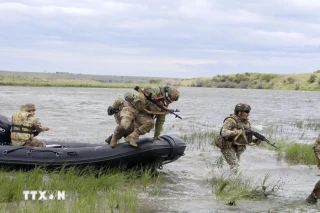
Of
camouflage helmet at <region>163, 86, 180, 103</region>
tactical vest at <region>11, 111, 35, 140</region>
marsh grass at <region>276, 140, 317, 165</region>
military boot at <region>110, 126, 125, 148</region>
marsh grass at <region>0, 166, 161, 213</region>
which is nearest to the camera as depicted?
marsh grass at <region>0, 166, 161, 213</region>

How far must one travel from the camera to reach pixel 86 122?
22703 millimetres

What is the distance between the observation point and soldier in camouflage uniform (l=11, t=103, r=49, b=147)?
9.73 meters

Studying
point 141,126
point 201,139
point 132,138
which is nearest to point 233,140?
point 141,126

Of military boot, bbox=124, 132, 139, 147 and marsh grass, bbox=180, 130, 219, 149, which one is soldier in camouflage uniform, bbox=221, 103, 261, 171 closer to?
military boot, bbox=124, 132, 139, 147

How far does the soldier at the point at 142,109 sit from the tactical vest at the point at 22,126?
1.71 meters

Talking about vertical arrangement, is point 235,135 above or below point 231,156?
above

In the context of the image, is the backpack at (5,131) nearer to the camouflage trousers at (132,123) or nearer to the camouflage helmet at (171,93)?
the camouflage trousers at (132,123)

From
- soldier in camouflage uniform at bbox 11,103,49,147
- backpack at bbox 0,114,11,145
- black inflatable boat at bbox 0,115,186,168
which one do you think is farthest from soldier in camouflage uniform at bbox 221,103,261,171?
backpack at bbox 0,114,11,145

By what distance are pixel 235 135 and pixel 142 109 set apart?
188 cm

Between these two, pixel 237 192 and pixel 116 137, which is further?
pixel 116 137

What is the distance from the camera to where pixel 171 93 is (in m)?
9.10

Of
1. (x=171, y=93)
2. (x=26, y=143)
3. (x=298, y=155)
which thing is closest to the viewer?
(x=171, y=93)

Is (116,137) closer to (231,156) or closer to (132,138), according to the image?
(132,138)

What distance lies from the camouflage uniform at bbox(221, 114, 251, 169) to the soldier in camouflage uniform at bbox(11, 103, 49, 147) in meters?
3.48
